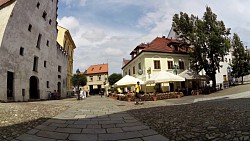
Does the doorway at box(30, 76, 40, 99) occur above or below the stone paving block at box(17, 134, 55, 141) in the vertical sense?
above

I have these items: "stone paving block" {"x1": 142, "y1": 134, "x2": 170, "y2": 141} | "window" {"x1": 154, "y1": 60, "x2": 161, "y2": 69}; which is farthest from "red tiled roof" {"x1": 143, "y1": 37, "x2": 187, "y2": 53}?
"stone paving block" {"x1": 142, "y1": 134, "x2": 170, "y2": 141}

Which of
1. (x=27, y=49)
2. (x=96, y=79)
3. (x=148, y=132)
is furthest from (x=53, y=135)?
(x=96, y=79)

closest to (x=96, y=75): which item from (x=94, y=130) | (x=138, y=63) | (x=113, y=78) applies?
(x=113, y=78)

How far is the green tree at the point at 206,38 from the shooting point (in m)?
22.9

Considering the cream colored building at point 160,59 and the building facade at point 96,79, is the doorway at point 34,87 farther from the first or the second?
the building facade at point 96,79

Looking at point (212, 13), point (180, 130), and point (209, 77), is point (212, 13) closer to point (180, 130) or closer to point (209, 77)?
point (209, 77)

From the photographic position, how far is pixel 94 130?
541cm

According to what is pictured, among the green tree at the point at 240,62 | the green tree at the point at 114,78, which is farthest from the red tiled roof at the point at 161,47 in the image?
the green tree at the point at 114,78

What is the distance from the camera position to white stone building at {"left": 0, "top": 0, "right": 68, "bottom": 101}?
15086mm

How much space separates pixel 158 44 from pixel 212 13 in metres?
8.71

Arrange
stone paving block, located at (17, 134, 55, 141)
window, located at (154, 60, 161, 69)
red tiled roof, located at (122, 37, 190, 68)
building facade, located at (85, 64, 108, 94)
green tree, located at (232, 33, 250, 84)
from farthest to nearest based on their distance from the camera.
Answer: building facade, located at (85, 64, 108, 94), green tree, located at (232, 33, 250, 84), red tiled roof, located at (122, 37, 190, 68), window, located at (154, 60, 161, 69), stone paving block, located at (17, 134, 55, 141)

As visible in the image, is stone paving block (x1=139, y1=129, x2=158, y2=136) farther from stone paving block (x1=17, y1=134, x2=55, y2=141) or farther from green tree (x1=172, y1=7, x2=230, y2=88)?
green tree (x1=172, y1=7, x2=230, y2=88)

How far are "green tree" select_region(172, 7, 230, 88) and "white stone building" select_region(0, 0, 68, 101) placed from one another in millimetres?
17530

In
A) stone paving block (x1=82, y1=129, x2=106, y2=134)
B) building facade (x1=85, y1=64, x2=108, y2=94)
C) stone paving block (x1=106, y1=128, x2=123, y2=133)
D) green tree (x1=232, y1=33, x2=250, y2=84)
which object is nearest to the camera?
stone paving block (x1=82, y1=129, x2=106, y2=134)
